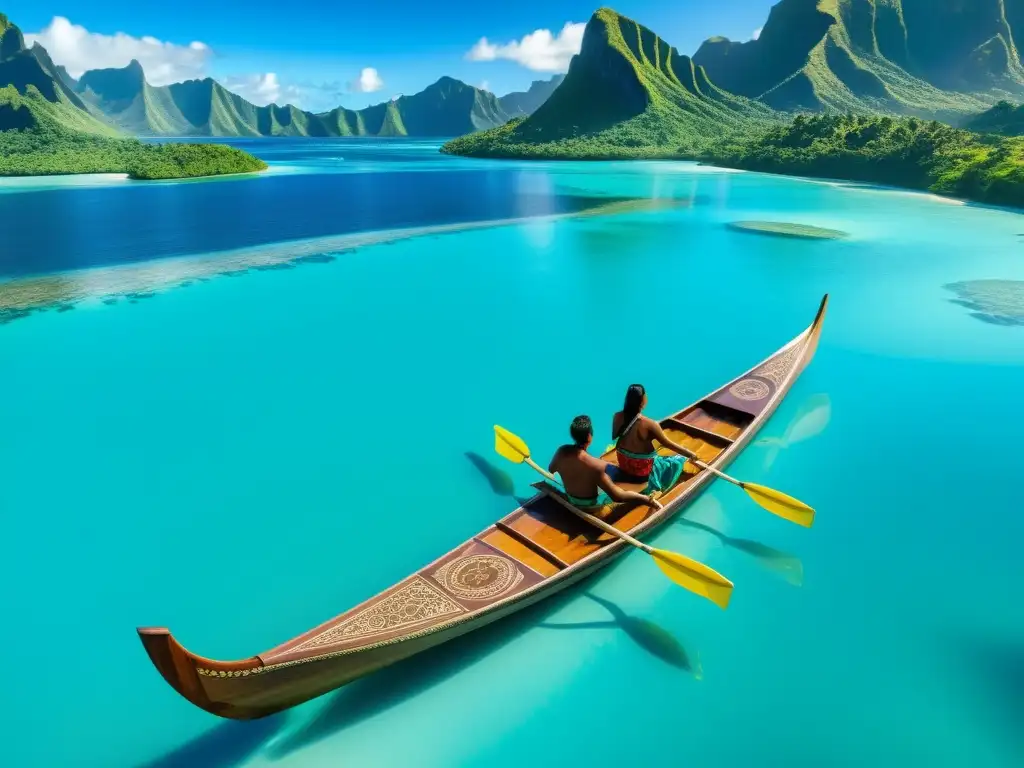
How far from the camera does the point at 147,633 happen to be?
150 inches

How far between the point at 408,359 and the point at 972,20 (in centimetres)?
17041

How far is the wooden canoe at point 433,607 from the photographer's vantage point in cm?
418

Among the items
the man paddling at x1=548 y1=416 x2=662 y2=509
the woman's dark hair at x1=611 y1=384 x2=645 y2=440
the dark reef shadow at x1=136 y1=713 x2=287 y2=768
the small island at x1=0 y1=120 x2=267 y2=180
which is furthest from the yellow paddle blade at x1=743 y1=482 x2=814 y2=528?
the small island at x1=0 y1=120 x2=267 y2=180

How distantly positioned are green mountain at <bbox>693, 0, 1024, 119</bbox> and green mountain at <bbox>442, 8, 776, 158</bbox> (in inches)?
720

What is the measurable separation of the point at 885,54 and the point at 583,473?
16683 cm

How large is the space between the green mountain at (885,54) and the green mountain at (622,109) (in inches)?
720

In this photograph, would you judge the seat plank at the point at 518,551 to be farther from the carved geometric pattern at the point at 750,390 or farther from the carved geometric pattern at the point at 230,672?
the carved geometric pattern at the point at 750,390

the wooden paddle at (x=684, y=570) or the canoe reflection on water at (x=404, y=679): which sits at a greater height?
the wooden paddle at (x=684, y=570)

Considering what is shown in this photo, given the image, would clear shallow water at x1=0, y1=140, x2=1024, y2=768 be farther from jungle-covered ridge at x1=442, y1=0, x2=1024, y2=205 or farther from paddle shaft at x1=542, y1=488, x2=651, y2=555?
jungle-covered ridge at x1=442, y1=0, x2=1024, y2=205

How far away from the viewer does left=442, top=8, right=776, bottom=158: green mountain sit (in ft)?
282

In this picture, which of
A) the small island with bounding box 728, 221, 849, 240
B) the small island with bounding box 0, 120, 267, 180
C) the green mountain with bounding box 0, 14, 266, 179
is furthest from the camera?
the green mountain with bounding box 0, 14, 266, 179

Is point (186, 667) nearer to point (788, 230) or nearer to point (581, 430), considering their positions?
point (581, 430)

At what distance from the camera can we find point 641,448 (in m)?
6.87

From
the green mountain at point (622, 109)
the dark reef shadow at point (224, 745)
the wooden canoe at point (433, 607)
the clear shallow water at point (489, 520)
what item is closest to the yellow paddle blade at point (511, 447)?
the clear shallow water at point (489, 520)
